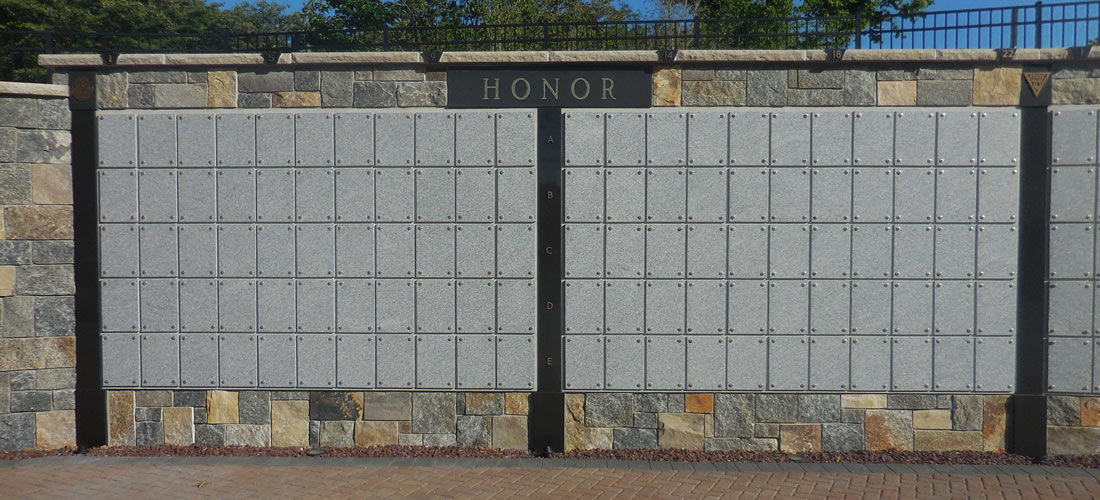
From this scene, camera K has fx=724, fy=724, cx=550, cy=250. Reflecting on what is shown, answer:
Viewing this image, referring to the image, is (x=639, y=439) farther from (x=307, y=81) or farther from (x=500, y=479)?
(x=307, y=81)

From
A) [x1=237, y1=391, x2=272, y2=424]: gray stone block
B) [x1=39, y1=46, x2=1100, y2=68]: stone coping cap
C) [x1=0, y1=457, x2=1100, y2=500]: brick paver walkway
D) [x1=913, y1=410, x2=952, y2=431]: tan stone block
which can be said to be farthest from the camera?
[x1=237, y1=391, x2=272, y2=424]: gray stone block

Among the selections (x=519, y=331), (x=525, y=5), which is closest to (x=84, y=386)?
(x=519, y=331)

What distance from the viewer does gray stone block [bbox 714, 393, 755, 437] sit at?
19.1ft

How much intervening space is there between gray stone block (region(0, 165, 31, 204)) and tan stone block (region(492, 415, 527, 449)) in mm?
4210

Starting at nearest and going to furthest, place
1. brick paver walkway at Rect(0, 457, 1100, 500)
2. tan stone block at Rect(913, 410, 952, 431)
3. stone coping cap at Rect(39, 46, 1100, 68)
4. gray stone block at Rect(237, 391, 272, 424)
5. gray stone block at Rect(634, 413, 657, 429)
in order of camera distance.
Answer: brick paver walkway at Rect(0, 457, 1100, 500) → stone coping cap at Rect(39, 46, 1100, 68) → tan stone block at Rect(913, 410, 952, 431) → gray stone block at Rect(634, 413, 657, 429) → gray stone block at Rect(237, 391, 272, 424)

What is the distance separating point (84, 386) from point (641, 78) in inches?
206

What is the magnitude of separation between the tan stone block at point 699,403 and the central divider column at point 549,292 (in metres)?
1.01

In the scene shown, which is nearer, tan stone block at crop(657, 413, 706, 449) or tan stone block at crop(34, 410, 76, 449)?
tan stone block at crop(657, 413, 706, 449)

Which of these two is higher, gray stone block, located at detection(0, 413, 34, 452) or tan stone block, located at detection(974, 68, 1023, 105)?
tan stone block, located at detection(974, 68, 1023, 105)

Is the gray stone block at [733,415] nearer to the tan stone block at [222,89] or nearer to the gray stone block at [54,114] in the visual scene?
the tan stone block at [222,89]

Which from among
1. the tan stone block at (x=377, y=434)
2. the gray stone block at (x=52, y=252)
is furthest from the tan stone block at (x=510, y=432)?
the gray stone block at (x=52, y=252)

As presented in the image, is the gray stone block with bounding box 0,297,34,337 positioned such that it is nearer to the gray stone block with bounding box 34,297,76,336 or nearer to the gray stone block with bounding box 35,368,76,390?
the gray stone block with bounding box 34,297,76,336

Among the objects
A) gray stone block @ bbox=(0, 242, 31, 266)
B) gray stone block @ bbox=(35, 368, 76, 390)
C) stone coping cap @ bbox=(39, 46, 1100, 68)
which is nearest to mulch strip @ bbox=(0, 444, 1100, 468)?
gray stone block @ bbox=(35, 368, 76, 390)

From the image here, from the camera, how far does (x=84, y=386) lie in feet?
19.7
